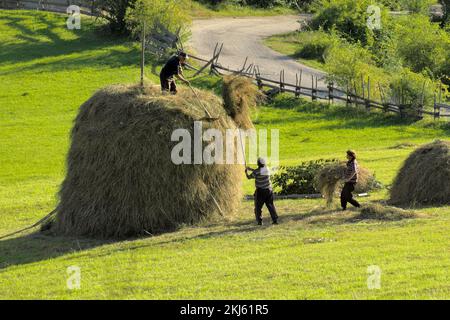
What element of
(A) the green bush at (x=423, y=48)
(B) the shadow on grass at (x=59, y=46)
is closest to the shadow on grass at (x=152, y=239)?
(B) the shadow on grass at (x=59, y=46)

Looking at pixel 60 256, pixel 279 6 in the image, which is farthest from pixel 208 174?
pixel 279 6

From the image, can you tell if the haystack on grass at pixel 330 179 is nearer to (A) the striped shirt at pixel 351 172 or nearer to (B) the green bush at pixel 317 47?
(A) the striped shirt at pixel 351 172

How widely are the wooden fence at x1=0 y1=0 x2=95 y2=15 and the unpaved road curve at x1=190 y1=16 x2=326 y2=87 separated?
8.51 meters

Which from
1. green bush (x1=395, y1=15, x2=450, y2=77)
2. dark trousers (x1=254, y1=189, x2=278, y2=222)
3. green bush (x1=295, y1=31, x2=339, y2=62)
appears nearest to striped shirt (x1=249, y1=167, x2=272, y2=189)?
dark trousers (x1=254, y1=189, x2=278, y2=222)

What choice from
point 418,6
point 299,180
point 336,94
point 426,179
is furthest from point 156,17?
point 426,179

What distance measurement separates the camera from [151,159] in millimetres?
24312

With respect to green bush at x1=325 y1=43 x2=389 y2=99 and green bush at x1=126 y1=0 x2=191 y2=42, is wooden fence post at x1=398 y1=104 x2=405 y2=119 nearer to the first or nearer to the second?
green bush at x1=325 y1=43 x2=389 y2=99

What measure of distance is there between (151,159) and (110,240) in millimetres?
2272

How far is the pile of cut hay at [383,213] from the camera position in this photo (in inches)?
936

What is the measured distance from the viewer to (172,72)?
25.5m

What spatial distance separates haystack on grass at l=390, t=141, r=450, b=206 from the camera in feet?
86.2

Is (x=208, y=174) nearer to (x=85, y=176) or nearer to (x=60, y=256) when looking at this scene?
(x=85, y=176)

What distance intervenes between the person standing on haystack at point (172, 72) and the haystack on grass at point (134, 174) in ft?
1.39

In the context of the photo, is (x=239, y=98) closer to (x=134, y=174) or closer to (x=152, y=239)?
(x=134, y=174)
